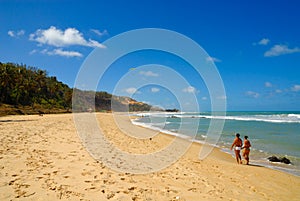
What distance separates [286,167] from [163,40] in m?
8.92

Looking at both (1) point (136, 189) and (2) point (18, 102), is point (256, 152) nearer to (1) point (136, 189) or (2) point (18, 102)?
(1) point (136, 189)

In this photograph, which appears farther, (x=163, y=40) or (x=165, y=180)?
(x=163, y=40)

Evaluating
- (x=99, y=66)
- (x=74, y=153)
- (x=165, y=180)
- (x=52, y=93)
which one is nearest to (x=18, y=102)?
(x=52, y=93)

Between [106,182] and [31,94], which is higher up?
[31,94]

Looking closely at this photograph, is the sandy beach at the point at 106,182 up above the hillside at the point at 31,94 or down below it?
below

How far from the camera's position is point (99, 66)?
11883 mm

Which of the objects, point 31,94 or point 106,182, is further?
point 31,94

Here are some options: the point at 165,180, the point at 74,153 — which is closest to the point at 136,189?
the point at 165,180

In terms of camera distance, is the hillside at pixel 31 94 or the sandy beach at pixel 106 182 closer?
the sandy beach at pixel 106 182

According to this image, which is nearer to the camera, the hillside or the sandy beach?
the sandy beach

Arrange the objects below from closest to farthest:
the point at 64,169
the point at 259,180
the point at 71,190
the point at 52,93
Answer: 1. the point at 71,190
2. the point at 64,169
3. the point at 259,180
4. the point at 52,93

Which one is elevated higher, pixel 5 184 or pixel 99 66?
pixel 99 66

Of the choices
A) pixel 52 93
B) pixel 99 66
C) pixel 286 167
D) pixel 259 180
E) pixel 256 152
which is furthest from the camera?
pixel 52 93

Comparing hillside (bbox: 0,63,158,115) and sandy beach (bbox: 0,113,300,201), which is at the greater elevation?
hillside (bbox: 0,63,158,115)
